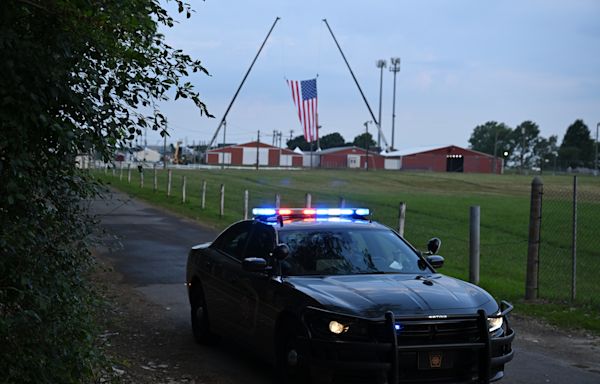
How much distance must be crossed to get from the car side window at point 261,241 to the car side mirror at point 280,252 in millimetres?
458

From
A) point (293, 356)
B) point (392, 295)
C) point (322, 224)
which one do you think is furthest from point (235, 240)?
point (392, 295)

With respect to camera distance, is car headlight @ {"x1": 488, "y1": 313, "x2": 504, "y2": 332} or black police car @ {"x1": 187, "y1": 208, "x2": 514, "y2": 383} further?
car headlight @ {"x1": 488, "y1": 313, "x2": 504, "y2": 332}

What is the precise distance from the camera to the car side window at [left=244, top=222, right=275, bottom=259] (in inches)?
303

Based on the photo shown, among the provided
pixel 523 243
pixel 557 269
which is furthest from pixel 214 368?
pixel 523 243

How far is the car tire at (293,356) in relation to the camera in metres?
6.29

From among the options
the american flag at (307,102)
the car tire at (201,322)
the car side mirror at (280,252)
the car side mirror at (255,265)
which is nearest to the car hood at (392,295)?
the car side mirror at (280,252)

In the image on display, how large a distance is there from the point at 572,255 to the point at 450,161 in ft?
335

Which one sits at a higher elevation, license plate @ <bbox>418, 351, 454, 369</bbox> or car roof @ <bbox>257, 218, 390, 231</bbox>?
car roof @ <bbox>257, 218, 390, 231</bbox>

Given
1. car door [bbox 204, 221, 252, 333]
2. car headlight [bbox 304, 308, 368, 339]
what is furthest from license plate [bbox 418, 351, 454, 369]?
car door [bbox 204, 221, 252, 333]

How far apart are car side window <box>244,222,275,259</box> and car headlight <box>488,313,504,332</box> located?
2.14m

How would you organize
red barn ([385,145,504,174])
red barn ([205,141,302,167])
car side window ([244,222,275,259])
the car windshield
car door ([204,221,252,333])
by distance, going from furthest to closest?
red barn ([205,141,302,167]) → red barn ([385,145,504,174]) → car door ([204,221,252,333]) → car side window ([244,222,275,259]) → the car windshield

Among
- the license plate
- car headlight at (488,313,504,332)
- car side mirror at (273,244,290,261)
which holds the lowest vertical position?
the license plate

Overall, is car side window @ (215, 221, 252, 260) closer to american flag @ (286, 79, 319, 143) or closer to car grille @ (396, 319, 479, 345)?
car grille @ (396, 319, 479, 345)

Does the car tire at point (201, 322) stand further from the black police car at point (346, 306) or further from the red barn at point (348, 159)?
the red barn at point (348, 159)
